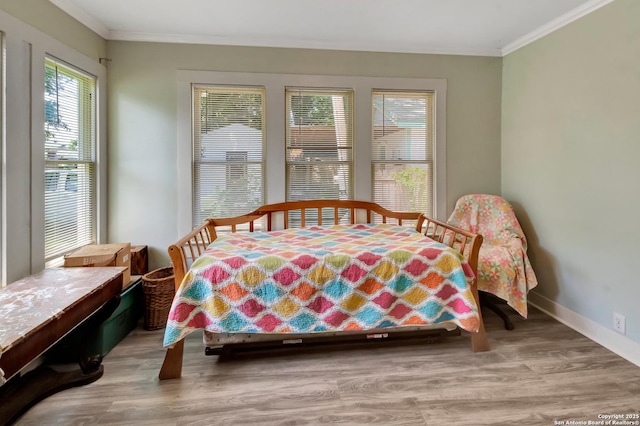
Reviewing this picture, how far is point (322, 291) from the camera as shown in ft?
6.46

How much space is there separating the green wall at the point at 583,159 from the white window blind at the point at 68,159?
3.58m

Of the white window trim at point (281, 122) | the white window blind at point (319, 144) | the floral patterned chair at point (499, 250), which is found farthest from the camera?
the white window blind at point (319, 144)

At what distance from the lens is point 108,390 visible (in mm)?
1780

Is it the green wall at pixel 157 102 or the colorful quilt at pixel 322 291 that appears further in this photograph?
the green wall at pixel 157 102

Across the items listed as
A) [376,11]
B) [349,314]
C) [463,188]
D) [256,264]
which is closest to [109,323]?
[256,264]

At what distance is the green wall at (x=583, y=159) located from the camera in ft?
6.78

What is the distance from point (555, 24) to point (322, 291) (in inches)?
104

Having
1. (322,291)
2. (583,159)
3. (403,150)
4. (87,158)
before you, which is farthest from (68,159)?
(583,159)

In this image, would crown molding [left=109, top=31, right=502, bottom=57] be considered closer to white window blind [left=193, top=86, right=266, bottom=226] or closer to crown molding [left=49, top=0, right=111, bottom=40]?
crown molding [left=49, top=0, right=111, bottom=40]

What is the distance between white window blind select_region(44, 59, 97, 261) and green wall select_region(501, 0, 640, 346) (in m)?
3.58

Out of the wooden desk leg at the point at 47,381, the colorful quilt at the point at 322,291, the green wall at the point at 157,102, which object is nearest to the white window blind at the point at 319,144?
the green wall at the point at 157,102

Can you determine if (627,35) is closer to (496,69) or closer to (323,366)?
(496,69)

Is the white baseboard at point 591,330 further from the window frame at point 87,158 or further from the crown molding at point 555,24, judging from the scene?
the window frame at point 87,158

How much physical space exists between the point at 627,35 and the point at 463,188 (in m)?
1.51
